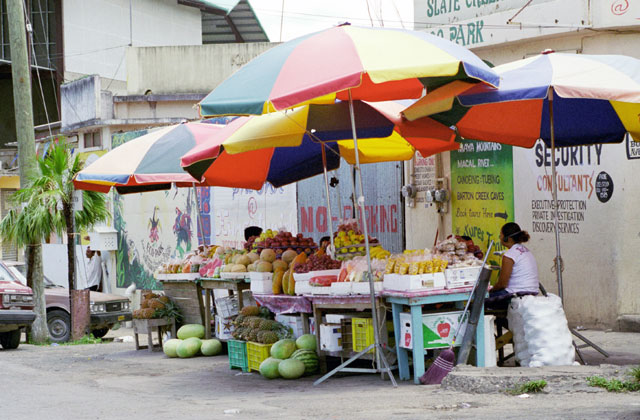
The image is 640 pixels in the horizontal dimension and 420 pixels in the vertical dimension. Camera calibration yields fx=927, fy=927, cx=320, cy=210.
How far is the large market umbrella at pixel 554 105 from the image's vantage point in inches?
328

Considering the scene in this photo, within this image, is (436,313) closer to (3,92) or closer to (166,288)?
(166,288)

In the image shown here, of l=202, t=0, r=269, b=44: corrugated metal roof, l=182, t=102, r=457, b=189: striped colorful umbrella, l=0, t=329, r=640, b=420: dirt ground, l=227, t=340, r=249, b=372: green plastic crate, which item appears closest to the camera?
l=0, t=329, r=640, b=420: dirt ground

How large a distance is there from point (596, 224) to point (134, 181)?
6071 millimetres

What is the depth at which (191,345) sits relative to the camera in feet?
39.7

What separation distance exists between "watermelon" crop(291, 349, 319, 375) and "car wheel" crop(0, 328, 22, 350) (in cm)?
756

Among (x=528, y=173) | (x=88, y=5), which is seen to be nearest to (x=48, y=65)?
(x=88, y=5)

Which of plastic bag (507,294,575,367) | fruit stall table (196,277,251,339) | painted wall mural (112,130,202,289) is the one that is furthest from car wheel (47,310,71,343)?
plastic bag (507,294,575,367)

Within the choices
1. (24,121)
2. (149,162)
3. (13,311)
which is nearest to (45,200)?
(24,121)

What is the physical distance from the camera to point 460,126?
414 inches

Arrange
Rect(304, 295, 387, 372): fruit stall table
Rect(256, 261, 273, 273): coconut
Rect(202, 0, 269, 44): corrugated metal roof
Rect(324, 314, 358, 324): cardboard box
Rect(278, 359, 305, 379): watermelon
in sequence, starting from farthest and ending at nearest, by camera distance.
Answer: Rect(202, 0, 269, 44): corrugated metal roof → Rect(256, 261, 273, 273): coconut → Rect(278, 359, 305, 379): watermelon → Rect(324, 314, 358, 324): cardboard box → Rect(304, 295, 387, 372): fruit stall table

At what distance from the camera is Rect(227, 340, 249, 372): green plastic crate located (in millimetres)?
10234

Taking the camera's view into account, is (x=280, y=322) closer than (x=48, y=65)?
Yes

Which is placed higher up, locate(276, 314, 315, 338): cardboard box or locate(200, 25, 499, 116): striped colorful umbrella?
locate(200, 25, 499, 116): striped colorful umbrella

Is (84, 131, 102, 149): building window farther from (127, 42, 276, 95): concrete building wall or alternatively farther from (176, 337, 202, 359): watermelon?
(176, 337, 202, 359): watermelon
